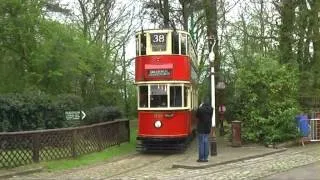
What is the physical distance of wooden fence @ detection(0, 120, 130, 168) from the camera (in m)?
18.6

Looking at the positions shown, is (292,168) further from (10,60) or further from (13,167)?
(10,60)

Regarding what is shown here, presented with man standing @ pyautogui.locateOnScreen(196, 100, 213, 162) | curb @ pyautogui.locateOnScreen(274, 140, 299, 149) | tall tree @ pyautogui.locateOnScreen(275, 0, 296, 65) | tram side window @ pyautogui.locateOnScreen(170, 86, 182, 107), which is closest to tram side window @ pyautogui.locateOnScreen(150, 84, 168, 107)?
tram side window @ pyautogui.locateOnScreen(170, 86, 182, 107)

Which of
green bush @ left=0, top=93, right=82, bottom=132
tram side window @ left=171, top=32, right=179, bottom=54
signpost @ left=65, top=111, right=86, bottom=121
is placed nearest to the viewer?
green bush @ left=0, top=93, right=82, bottom=132

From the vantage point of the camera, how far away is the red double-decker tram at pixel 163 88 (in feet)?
76.0

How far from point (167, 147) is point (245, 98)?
14.5 feet

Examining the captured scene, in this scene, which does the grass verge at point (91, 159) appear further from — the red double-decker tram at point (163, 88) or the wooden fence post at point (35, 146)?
the red double-decker tram at point (163, 88)

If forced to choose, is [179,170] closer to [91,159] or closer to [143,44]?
[91,159]

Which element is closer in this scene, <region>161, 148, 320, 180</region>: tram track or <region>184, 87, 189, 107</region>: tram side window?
<region>161, 148, 320, 180</region>: tram track

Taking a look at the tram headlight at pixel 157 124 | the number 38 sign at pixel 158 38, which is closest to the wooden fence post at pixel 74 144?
the tram headlight at pixel 157 124

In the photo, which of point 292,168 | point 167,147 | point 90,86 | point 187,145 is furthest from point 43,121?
point 90,86

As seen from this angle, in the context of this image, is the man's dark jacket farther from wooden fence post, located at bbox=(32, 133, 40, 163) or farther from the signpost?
the signpost

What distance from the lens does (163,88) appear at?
23.1 m

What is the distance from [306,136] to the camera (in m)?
25.7

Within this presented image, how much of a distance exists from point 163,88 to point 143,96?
2.91 ft
